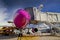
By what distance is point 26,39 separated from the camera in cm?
367

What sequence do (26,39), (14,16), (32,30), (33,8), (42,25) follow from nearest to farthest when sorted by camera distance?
(14,16) → (26,39) → (32,30) → (33,8) → (42,25)

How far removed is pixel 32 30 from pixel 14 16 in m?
2.19

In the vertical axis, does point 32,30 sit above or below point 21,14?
below

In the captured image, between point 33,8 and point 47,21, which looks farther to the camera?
point 47,21

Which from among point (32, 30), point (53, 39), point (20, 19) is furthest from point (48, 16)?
point (20, 19)

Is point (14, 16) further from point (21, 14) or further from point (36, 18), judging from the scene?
point (36, 18)

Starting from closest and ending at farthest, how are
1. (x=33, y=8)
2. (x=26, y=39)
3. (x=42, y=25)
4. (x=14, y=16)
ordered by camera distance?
1. (x=14, y=16)
2. (x=26, y=39)
3. (x=33, y=8)
4. (x=42, y=25)

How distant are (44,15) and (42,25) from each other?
391mm

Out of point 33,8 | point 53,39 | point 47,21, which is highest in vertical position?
point 33,8

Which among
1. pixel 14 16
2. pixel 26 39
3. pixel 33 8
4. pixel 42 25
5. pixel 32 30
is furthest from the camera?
pixel 42 25

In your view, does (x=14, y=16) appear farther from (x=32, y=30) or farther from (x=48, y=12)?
(x=48, y=12)

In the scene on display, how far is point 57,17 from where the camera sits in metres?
6.44

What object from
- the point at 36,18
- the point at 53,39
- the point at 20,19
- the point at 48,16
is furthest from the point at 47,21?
the point at 20,19

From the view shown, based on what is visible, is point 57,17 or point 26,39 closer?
point 26,39
